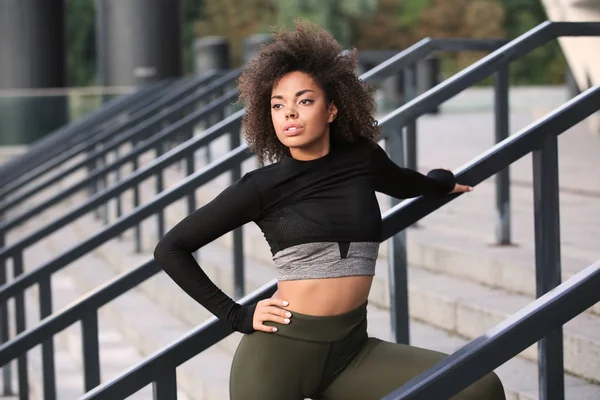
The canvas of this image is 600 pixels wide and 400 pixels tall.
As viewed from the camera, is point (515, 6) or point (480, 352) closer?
point (480, 352)

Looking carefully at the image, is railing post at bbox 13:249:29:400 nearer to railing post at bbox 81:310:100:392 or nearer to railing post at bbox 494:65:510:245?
railing post at bbox 81:310:100:392

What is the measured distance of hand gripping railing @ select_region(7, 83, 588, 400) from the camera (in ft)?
6.85

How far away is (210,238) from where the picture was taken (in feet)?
8.62

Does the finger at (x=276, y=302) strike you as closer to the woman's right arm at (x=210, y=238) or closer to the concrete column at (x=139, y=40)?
the woman's right arm at (x=210, y=238)

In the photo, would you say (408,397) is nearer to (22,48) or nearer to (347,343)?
(347,343)

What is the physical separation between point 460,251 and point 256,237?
69.5 inches

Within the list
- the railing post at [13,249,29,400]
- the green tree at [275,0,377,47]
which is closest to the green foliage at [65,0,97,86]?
the green tree at [275,0,377,47]

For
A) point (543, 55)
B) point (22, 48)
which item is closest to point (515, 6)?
point (543, 55)

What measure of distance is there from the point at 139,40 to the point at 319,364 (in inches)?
518

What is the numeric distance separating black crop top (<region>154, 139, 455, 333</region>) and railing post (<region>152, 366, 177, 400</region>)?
26cm

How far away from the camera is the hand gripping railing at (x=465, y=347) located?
209 cm

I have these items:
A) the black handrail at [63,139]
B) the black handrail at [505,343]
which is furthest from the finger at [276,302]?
the black handrail at [63,139]

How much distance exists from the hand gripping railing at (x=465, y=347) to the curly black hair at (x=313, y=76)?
0.30 metres

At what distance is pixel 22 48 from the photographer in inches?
602
